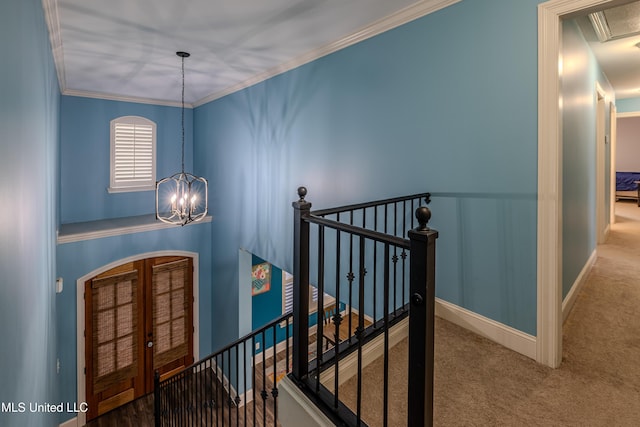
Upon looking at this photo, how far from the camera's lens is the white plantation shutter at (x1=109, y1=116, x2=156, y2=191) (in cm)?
584

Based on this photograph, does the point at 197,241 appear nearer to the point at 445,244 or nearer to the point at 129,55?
the point at 129,55

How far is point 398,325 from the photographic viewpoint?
→ 2.50 meters

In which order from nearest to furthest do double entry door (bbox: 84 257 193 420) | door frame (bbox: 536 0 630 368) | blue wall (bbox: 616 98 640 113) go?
1. door frame (bbox: 536 0 630 368)
2. double entry door (bbox: 84 257 193 420)
3. blue wall (bbox: 616 98 640 113)

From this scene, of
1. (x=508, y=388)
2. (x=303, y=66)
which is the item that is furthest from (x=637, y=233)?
(x=303, y=66)

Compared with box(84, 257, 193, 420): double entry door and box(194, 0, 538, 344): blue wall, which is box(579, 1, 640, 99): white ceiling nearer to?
box(194, 0, 538, 344): blue wall

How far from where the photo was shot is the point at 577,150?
2.94m

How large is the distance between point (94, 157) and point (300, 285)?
5.25 m

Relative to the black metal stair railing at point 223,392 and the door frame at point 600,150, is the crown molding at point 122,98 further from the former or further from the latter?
the door frame at point 600,150

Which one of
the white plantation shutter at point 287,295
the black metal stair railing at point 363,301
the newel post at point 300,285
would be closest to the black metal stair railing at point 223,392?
the white plantation shutter at point 287,295

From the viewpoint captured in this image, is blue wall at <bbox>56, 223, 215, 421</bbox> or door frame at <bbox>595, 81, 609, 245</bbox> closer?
door frame at <bbox>595, 81, 609, 245</bbox>

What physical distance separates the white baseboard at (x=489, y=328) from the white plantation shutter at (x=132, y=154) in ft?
17.7

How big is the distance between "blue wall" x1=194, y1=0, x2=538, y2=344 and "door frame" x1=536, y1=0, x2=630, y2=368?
0.05 meters

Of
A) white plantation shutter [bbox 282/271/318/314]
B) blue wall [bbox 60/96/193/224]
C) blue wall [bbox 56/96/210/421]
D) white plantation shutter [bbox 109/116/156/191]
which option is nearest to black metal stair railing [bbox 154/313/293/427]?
white plantation shutter [bbox 282/271/318/314]

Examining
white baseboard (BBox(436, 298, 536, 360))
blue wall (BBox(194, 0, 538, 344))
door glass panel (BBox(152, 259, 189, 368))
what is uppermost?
blue wall (BBox(194, 0, 538, 344))
